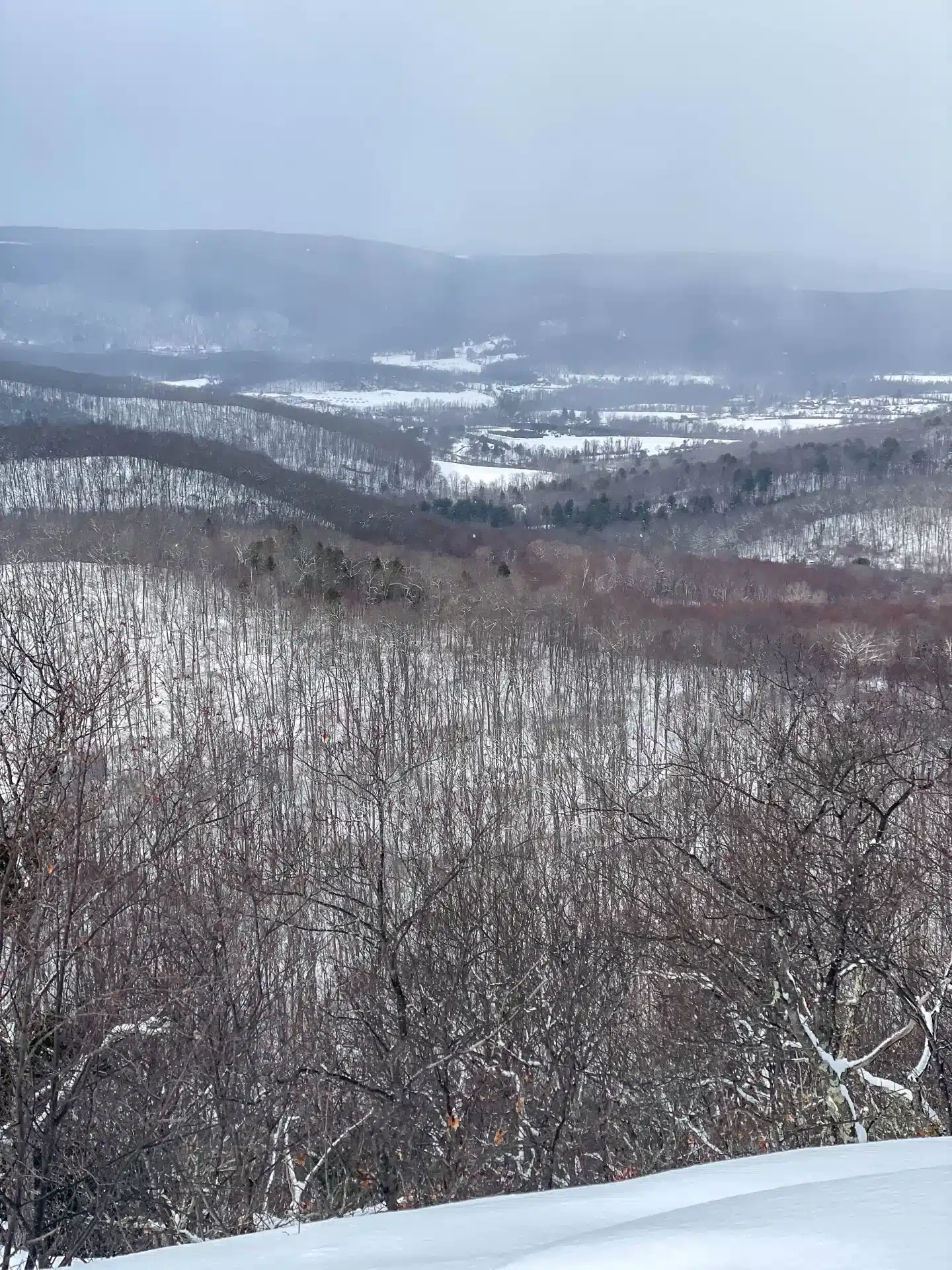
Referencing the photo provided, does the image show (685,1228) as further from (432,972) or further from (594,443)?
(594,443)

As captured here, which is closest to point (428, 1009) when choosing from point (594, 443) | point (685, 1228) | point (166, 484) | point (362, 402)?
point (685, 1228)

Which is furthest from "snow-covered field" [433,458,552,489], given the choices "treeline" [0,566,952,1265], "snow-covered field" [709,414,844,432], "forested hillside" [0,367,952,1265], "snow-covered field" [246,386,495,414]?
"treeline" [0,566,952,1265]

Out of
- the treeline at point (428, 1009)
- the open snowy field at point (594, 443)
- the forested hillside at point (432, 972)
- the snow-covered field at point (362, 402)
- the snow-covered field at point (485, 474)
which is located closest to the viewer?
the treeline at point (428, 1009)

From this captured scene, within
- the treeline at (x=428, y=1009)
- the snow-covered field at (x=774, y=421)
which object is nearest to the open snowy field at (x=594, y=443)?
the snow-covered field at (x=774, y=421)

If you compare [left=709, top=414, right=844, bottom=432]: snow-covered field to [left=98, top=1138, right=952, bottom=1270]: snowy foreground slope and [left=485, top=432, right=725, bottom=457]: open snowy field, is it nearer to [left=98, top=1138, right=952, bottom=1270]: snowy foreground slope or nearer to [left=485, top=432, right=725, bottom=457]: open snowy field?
[left=485, top=432, right=725, bottom=457]: open snowy field

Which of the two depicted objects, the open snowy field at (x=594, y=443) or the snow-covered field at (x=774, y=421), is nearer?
the open snowy field at (x=594, y=443)

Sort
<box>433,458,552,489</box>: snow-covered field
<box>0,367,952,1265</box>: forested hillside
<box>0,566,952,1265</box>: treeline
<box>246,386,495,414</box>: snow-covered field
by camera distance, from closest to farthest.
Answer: <box>0,566,952,1265</box>: treeline
<box>0,367,952,1265</box>: forested hillside
<box>433,458,552,489</box>: snow-covered field
<box>246,386,495,414</box>: snow-covered field

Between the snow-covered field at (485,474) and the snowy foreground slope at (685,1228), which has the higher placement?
the snow-covered field at (485,474)

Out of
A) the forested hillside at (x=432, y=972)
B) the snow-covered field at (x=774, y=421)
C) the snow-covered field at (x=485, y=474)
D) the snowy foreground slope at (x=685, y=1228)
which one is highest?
the snow-covered field at (x=774, y=421)

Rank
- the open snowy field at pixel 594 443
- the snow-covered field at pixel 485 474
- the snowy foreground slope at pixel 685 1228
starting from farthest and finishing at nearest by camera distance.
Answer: the open snowy field at pixel 594 443
the snow-covered field at pixel 485 474
the snowy foreground slope at pixel 685 1228

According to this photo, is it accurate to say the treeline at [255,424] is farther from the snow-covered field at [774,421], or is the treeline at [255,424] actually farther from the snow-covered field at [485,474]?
the snow-covered field at [774,421]
